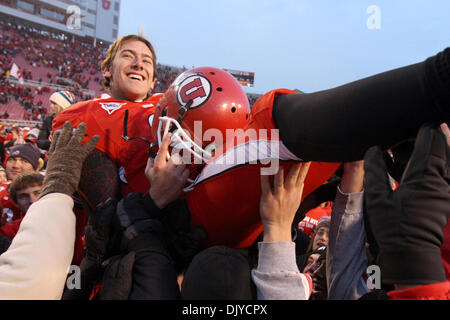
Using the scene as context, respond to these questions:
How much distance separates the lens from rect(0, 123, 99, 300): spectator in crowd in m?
1.03

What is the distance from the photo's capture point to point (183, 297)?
895mm

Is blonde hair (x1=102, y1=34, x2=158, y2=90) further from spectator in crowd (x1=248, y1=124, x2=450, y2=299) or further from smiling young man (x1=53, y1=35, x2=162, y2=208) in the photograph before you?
spectator in crowd (x1=248, y1=124, x2=450, y2=299)

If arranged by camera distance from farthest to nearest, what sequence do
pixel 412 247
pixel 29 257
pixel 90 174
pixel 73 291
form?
pixel 90 174 → pixel 73 291 → pixel 29 257 → pixel 412 247

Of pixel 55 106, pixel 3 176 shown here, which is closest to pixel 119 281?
pixel 3 176

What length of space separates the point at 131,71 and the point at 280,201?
1.48m

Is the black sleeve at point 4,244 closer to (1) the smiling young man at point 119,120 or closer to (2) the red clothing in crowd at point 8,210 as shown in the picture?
(1) the smiling young man at point 119,120

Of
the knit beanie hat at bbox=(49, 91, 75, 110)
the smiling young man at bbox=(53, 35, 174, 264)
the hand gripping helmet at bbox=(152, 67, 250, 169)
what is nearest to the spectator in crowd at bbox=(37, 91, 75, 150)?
the knit beanie hat at bbox=(49, 91, 75, 110)

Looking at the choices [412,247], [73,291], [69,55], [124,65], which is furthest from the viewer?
[69,55]

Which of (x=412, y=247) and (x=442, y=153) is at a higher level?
(x=442, y=153)

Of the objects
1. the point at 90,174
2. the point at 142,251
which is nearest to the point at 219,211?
the point at 142,251

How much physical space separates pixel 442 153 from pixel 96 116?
171cm

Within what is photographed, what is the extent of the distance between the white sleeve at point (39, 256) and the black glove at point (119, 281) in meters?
0.21

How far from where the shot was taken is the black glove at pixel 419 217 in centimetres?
70
